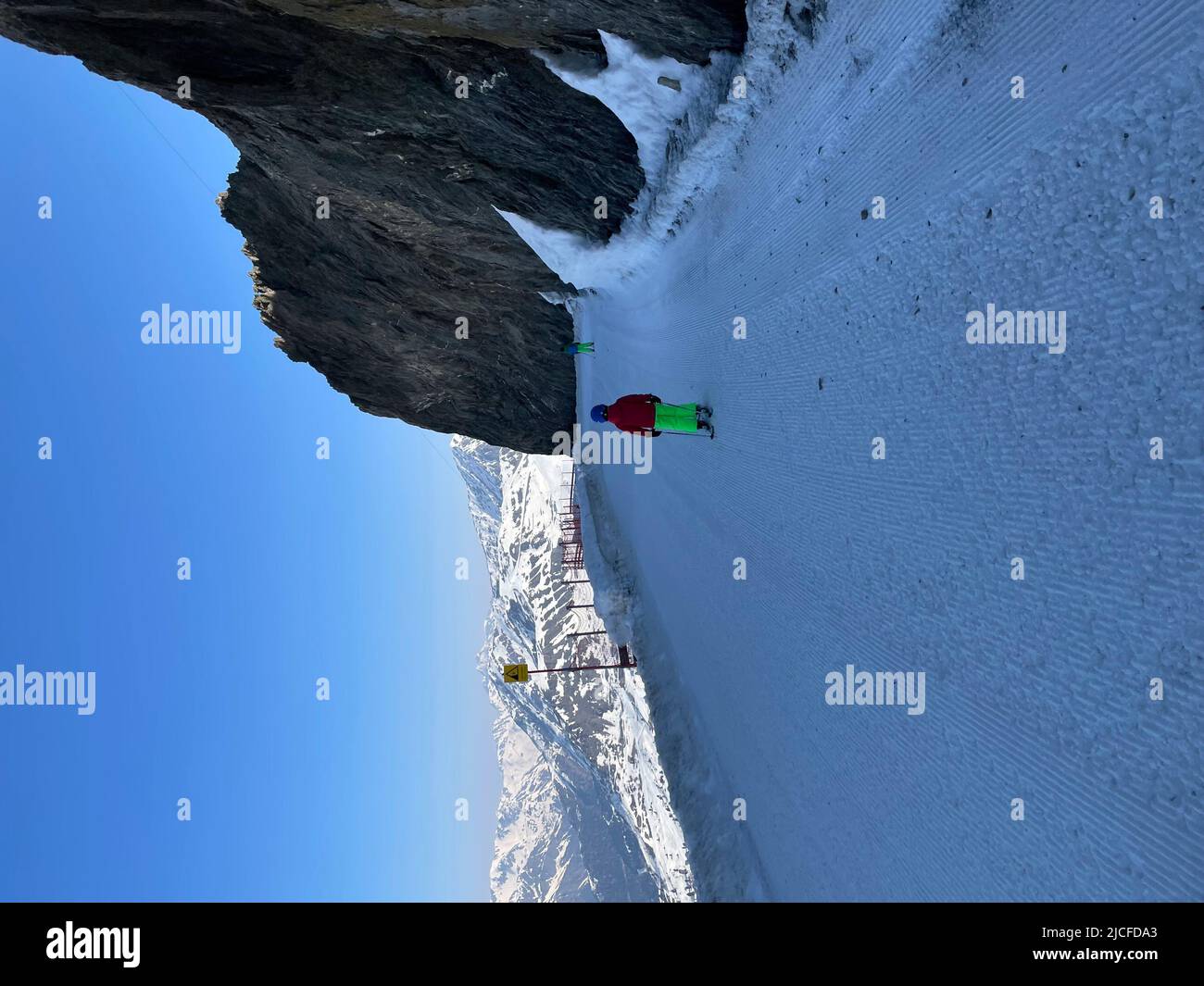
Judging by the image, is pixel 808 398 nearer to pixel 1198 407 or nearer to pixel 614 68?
pixel 1198 407

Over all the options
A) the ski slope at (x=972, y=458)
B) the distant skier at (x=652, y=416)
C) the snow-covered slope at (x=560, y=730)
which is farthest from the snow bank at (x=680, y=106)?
the snow-covered slope at (x=560, y=730)

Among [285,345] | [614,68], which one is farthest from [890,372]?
[285,345]

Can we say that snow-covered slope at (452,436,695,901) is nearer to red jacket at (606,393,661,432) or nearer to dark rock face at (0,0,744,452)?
red jacket at (606,393,661,432)

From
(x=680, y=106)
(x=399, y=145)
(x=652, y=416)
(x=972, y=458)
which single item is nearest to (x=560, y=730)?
(x=399, y=145)

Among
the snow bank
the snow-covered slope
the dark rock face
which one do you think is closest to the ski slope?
the snow bank

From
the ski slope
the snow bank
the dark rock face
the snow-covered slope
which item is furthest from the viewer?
the snow-covered slope
